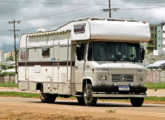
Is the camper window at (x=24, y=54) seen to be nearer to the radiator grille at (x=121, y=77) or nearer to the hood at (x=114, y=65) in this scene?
the hood at (x=114, y=65)

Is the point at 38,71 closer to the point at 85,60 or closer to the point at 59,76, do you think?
the point at 59,76

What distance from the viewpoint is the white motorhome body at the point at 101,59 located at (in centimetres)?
2542

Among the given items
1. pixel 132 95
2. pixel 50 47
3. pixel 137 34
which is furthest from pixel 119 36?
pixel 50 47

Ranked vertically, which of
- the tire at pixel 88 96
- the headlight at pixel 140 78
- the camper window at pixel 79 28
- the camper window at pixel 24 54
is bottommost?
the tire at pixel 88 96

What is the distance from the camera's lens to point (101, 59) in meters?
25.6

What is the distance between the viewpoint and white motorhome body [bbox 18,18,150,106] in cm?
2542

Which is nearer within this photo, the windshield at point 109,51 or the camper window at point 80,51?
the windshield at point 109,51

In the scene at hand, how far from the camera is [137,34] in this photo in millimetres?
25938

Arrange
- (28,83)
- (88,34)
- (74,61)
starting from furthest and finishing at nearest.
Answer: (28,83)
(74,61)
(88,34)

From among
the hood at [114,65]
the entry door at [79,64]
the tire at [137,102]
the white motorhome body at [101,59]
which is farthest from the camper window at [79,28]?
the tire at [137,102]

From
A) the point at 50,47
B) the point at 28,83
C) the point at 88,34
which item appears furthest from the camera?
the point at 28,83

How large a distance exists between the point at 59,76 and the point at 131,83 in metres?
3.96

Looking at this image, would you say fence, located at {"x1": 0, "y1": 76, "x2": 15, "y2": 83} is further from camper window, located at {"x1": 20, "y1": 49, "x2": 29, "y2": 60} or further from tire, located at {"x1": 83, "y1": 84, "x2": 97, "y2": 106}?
tire, located at {"x1": 83, "y1": 84, "x2": 97, "y2": 106}

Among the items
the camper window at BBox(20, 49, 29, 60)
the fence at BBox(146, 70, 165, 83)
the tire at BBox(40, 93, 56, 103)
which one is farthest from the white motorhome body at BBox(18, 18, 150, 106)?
the fence at BBox(146, 70, 165, 83)
